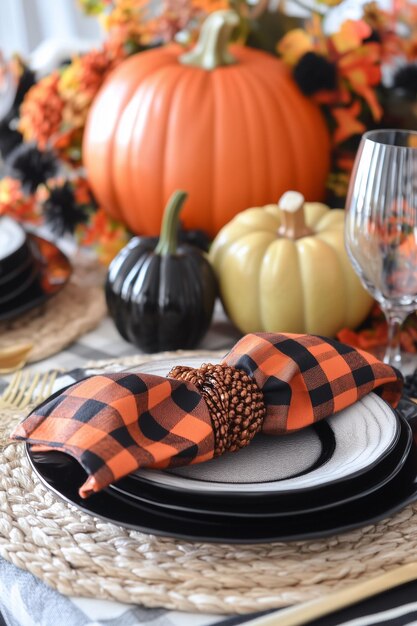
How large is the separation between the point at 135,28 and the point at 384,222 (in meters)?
0.74

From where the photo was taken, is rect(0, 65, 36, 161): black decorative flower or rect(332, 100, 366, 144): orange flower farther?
rect(0, 65, 36, 161): black decorative flower

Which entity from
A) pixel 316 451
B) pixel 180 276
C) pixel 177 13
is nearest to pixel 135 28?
pixel 177 13

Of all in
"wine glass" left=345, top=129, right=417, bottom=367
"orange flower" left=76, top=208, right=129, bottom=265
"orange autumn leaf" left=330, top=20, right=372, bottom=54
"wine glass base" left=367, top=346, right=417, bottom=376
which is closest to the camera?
Answer: "wine glass" left=345, top=129, right=417, bottom=367

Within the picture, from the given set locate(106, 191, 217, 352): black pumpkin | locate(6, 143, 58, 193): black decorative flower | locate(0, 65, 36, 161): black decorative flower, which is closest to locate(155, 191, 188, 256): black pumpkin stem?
locate(106, 191, 217, 352): black pumpkin

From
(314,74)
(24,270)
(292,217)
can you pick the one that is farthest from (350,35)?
(24,270)

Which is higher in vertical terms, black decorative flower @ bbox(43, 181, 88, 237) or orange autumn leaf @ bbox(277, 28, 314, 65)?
orange autumn leaf @ bbox(277, 28, 314, 65)

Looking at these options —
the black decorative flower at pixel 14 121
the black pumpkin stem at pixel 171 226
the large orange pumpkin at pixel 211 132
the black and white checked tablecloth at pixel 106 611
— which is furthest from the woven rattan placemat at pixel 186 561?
the black decorative flower at pixel 14 121

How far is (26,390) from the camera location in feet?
2.58

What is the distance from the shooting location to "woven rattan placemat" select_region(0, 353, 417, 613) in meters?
0.50

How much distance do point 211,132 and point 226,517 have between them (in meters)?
0.76

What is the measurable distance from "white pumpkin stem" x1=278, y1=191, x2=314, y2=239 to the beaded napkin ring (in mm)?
353

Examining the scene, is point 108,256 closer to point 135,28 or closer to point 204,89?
point 204,89

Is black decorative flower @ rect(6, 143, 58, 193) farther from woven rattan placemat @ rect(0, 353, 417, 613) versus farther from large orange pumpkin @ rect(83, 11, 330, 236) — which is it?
woven rattan placemat @ rect(0, 353, 417, 613)

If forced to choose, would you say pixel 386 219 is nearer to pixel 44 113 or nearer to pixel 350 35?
pixel 350 35
